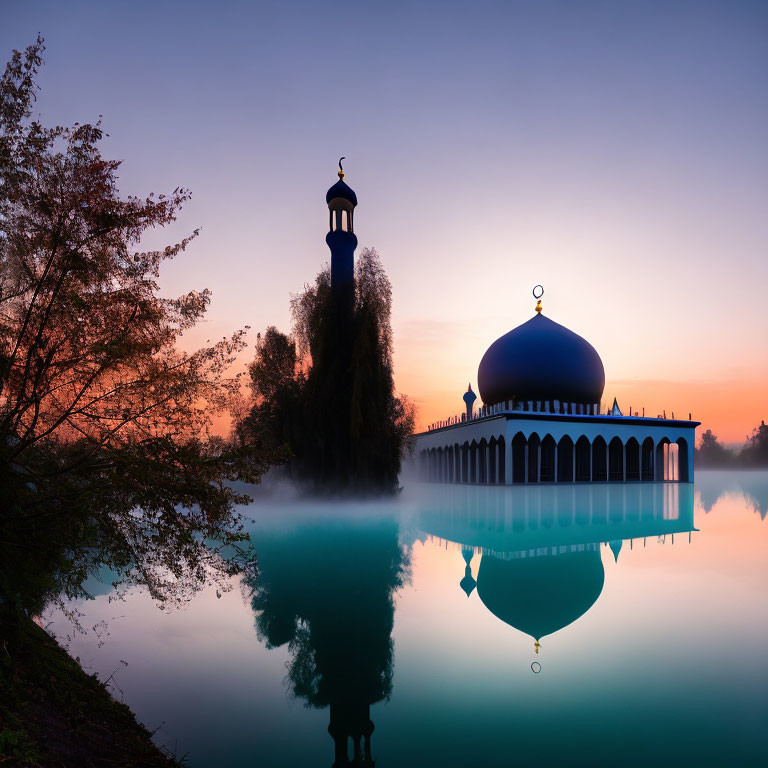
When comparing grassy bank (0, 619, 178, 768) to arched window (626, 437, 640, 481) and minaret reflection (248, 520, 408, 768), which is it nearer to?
minaret reflection (248, 520, 408, 768)

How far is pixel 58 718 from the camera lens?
456cm

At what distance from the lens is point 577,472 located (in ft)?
130

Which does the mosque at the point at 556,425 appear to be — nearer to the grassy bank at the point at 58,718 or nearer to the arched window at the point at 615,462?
the arched window at the point at 615,462

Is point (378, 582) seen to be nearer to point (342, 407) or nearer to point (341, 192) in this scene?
point (342, 407)

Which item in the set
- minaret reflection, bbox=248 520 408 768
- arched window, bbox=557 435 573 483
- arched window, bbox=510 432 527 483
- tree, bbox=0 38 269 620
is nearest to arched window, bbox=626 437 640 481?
arched window, bbox=557 435 573 483

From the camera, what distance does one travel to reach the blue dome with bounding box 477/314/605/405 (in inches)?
1511

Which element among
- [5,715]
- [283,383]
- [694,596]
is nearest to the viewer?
[5,715]

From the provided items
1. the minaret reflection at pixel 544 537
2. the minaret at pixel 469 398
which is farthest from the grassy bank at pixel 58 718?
the minaret at pixel 469 398

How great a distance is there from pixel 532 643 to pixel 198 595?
5.84m

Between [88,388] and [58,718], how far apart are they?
3.46 m

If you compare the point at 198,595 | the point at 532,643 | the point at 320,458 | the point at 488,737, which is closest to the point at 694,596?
the point at 532,643

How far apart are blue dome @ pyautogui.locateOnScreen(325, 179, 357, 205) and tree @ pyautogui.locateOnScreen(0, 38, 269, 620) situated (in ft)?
83.0

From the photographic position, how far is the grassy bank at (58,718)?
3875 mm

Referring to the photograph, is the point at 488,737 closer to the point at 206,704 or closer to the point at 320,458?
the point at 206,704
